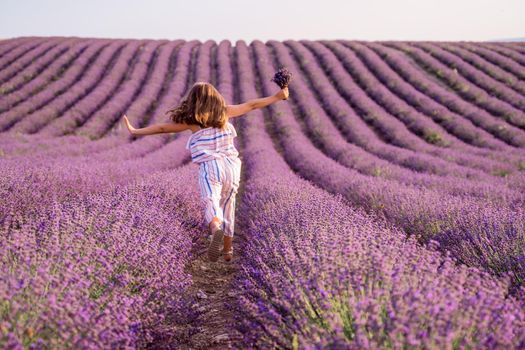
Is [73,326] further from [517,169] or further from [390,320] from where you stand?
[517,169]

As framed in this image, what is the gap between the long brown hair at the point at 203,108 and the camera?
344 cm

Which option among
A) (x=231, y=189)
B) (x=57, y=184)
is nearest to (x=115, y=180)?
(x=57, y=184)

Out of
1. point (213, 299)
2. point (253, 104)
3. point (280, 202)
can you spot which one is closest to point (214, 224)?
point (213, 299)

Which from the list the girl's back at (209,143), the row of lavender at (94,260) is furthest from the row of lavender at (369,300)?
the girl's back at (209,143)

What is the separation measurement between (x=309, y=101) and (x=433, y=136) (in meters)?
5.46

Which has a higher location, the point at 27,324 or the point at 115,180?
the point at 27,324

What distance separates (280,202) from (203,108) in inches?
44.5

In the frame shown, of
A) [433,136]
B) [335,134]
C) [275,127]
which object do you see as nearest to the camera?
[433,136]

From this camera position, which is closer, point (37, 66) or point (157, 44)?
point (37, 66)

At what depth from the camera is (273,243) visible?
2.60 m

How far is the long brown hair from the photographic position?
3.44 m

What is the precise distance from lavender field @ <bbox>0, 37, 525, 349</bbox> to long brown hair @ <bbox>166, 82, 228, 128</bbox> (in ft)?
2.67

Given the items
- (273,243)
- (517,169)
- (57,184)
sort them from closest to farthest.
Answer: (273,243), (57,184), (517,169)

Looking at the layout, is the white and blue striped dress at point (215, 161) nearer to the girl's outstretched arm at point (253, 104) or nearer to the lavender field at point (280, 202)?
the girl's outstretched arm at point (253, 104)
